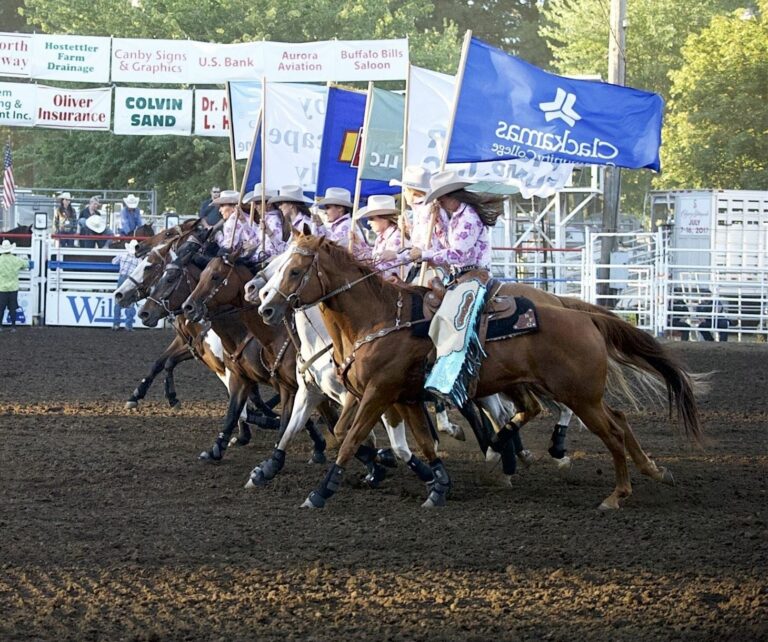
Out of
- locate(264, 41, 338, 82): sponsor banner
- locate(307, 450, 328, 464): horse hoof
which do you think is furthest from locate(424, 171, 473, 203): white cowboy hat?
locate(264, 41, 338, 82): sponsor banner

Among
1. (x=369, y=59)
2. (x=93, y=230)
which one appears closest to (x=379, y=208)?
(x=93, y=230)

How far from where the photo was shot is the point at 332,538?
689 cm

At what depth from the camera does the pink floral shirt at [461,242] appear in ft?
26.6

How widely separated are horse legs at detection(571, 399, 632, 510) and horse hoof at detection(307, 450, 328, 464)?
2496 millimetres

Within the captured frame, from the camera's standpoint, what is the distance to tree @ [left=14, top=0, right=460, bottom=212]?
116 feet

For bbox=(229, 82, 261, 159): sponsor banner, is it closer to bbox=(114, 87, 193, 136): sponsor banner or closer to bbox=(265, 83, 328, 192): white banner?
bbox=(265, 83, 328, 192): white banner

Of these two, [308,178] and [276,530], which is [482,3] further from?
[276,530]

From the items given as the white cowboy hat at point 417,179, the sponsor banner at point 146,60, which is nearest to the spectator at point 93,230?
the sponsor banner at point 146,60

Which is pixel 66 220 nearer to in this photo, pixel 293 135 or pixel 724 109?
pixel 293 135

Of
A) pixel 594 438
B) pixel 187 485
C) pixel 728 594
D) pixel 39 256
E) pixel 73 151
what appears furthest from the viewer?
pixel 73 151

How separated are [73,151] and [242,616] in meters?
32.6

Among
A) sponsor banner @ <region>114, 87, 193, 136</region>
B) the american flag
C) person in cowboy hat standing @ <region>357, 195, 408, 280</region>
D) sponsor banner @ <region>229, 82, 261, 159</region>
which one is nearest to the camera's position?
person in cowboy hat standing @ <region>357, 195, 408, 280</region>

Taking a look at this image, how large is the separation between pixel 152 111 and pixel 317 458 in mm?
18652

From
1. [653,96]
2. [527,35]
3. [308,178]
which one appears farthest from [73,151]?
[653,96]
